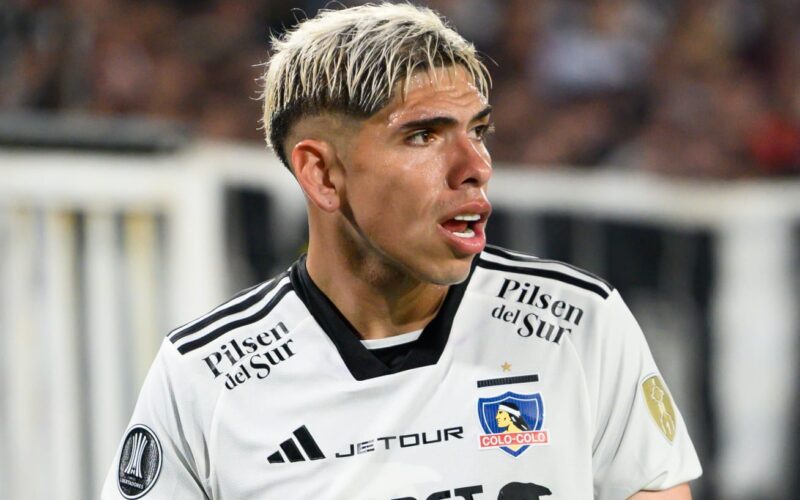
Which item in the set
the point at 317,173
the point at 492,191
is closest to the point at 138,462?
the point at 317,173

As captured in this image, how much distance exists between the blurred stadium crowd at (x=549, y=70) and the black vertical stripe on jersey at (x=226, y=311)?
9.05 ft

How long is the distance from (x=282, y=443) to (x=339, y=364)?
6.9 inches

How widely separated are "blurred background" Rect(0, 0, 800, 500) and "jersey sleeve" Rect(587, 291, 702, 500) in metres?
1.73

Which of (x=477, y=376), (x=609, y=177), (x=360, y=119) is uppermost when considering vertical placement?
(x=609, y=177)

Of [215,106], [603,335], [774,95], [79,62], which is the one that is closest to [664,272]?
[774,95]

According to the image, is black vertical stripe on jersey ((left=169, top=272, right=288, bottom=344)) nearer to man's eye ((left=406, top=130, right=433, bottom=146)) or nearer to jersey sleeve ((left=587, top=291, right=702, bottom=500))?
man's eye ((left=406, top=130, right=433, bottom=146))

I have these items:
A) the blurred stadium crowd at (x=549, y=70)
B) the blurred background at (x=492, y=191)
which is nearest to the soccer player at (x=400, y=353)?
the blurred background at (x=492, y=191)

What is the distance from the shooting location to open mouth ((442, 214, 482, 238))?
2.14 m

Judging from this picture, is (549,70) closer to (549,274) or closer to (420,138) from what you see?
(549,274)

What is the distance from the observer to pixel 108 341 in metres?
4.35

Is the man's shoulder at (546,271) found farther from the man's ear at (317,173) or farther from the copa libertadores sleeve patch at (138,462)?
the copa libertadores sleeve patch at (138,462)

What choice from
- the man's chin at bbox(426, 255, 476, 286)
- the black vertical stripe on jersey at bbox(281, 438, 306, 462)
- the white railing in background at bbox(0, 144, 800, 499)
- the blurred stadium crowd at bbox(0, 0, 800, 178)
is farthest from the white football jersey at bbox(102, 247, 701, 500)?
the blurred stadium crowd at bbox(0, 0, 800, 178)

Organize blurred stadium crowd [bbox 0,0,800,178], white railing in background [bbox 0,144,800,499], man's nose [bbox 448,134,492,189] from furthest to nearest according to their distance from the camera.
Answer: blurred stadium crowd [bbox 0,0,800,178] < white railing in background [bbox 0,144,800,499] < man's nose [bbox 448,134,492,189]

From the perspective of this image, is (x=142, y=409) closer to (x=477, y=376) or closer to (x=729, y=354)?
(x=477, y=376)
